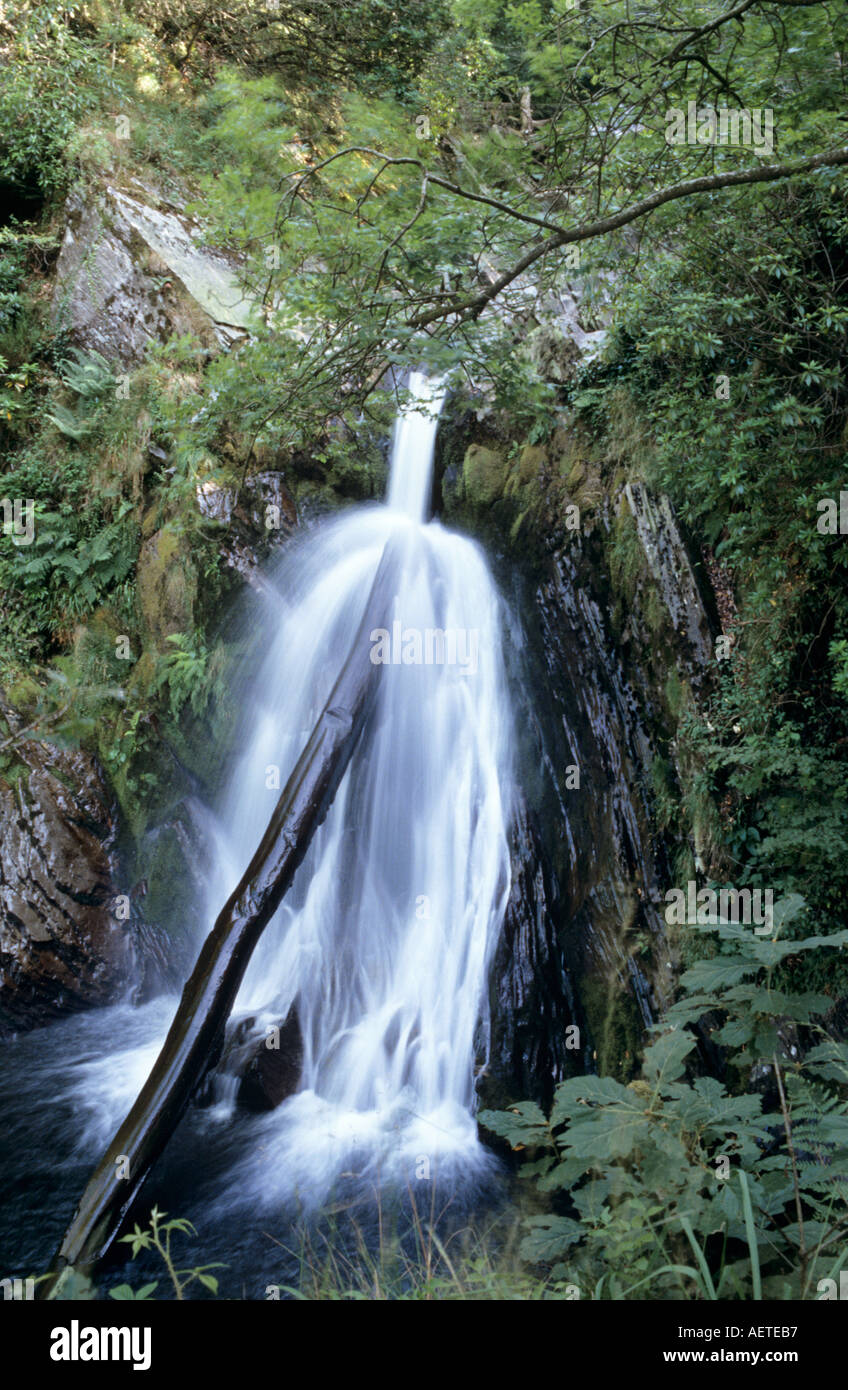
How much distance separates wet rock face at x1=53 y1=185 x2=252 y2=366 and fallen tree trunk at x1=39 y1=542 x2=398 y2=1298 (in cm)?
548

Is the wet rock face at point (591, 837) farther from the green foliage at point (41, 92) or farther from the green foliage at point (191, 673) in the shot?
the green foliage at point (41, 92)

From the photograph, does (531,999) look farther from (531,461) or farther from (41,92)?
(41,92)

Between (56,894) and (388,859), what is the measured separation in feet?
12.7

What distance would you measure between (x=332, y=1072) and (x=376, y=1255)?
185cm

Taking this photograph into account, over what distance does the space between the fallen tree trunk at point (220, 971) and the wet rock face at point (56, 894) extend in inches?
114

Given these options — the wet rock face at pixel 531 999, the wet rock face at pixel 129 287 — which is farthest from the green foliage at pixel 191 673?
the wet rock face at pixel 129 287

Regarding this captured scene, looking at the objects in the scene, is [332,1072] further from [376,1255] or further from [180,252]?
[180,252]

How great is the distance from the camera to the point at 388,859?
22.2 feet

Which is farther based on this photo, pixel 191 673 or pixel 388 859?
pixel 191 673

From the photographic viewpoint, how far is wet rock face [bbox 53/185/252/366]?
993 cm

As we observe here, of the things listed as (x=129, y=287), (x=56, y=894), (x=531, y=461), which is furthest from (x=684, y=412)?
(x=129, y=287)

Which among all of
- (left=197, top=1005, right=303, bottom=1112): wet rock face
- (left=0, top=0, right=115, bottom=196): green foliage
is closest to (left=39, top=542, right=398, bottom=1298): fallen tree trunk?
(left=197, top=1005, right=303, bottom=1112): wet rock face

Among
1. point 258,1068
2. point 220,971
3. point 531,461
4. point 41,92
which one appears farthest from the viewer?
point 41,92
